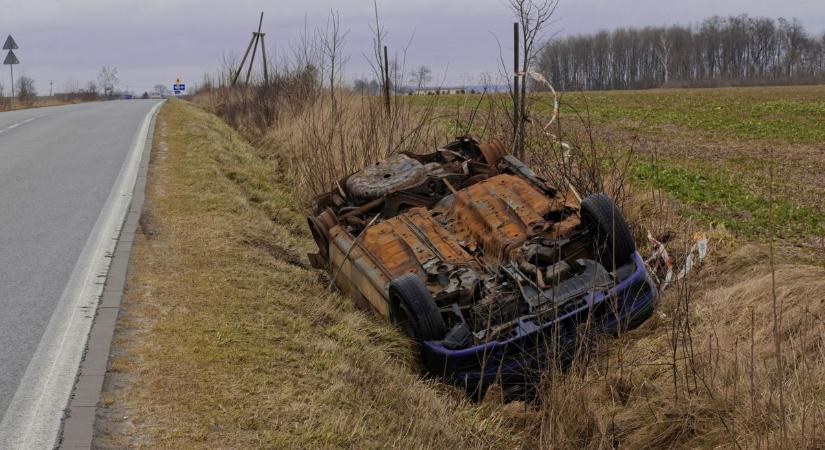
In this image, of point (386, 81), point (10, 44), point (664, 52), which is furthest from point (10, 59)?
point (664, 52)

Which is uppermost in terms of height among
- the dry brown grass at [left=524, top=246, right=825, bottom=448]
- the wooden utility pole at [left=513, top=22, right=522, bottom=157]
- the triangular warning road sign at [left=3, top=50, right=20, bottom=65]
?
the triangular warning road sign at [left=3, top=50, right=20, bottom=65]

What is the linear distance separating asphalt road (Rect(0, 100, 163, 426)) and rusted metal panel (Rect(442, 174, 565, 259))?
3.44 metres

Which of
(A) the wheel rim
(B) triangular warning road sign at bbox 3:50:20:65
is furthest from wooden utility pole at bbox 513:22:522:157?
(B) triangular warning road sign at bbox 3:50:20:65

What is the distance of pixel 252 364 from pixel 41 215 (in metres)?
5.15

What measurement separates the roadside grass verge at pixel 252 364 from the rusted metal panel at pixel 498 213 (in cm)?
123

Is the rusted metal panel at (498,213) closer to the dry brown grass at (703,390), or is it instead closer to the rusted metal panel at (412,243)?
the rusted metal panel at (412,243)

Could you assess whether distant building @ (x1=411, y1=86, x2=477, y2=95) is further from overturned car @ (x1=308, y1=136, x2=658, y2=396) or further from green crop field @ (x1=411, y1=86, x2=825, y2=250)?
overturned car @ (x1=308, y1=136, x2=658, y2=396)

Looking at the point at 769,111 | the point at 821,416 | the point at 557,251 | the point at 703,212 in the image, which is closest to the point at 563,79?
the point at 703,212

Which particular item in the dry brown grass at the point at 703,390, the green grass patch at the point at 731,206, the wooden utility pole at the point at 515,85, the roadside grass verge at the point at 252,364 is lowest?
the dry brown grass at the point at 703,390

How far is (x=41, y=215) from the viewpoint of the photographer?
8.80 metres

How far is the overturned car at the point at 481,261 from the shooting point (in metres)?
5.77

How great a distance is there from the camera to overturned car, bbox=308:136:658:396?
18.9 ft

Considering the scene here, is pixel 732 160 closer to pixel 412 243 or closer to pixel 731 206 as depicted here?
pixel 731 206

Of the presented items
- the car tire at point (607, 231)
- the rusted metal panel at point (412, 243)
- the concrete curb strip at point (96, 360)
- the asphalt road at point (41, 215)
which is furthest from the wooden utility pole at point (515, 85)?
the asphalt road at point (41, 215)
